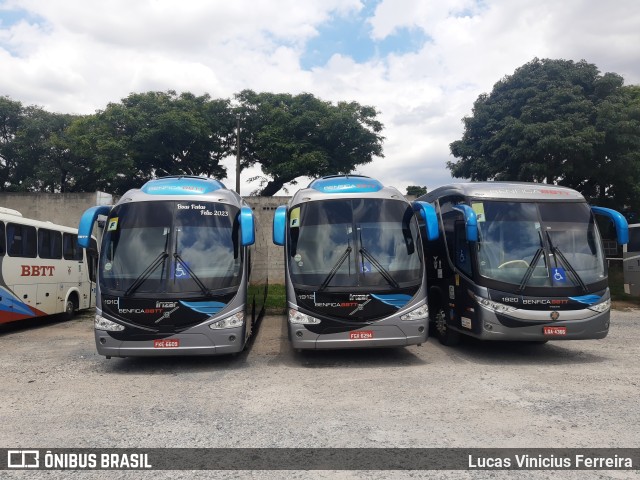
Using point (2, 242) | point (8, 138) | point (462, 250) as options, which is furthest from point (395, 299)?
point (8, 138)

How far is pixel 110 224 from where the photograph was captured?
820 centimetres

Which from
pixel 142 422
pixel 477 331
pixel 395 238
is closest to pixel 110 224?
pixel 142 422

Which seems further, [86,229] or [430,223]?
[430,223]

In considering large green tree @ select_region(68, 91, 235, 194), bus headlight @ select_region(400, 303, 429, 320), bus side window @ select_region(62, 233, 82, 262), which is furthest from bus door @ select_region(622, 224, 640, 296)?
large green tree @ select_region(68, 91, 235, 194)

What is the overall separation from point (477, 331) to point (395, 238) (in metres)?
2.00

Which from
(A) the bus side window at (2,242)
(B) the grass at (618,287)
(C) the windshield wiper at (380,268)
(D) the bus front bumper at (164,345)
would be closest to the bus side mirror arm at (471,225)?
(C) the windshield wiper at (380,268)

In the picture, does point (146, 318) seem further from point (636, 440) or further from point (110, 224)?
point (636, 440)

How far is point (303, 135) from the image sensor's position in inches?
1101

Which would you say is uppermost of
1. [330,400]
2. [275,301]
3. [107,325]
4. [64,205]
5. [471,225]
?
[64,205]

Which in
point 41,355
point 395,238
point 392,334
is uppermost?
point 395,238

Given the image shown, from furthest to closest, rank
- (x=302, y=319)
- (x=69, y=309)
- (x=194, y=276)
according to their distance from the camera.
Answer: (x=69, y=309) → (x=302, y=319) → (x=194, y=276)

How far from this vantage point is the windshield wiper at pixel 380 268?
8.14 m

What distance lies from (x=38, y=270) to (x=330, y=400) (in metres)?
9.82

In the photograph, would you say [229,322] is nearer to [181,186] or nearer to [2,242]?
[181,186]
